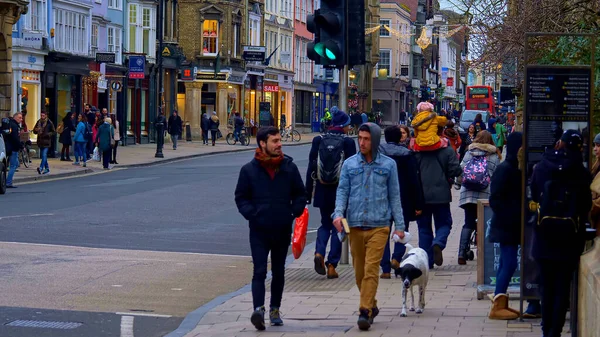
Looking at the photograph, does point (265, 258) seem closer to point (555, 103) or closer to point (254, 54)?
point (555, 103)

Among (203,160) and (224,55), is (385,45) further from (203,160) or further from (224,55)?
(203,160)

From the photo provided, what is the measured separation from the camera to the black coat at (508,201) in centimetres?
996

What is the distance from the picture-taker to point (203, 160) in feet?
144

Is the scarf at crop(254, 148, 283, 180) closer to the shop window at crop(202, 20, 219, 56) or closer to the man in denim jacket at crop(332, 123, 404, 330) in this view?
the man in denim jacket at crop(332, 123, 404, 330)

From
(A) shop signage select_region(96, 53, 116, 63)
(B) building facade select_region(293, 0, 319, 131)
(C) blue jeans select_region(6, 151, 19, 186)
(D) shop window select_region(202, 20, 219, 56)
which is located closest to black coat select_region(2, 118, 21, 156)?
(C) blue jeans select_region(6, 151, 19, 186)

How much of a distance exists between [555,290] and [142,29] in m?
48.7

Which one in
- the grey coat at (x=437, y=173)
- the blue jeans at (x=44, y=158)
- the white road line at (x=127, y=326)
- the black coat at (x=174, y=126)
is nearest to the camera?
the white road line at (x=127, y=326)

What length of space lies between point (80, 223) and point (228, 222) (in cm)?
256

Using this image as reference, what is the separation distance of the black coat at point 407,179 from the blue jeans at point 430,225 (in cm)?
117

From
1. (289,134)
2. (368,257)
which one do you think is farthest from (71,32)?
(368,257)

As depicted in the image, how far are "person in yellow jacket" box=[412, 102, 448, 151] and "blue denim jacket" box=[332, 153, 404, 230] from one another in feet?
12.3

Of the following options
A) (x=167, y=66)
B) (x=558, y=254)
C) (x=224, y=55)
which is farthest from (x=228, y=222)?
(x=224, y=55)

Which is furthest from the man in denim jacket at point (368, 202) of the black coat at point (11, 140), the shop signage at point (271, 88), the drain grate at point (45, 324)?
the shop signage at point (271, 88)

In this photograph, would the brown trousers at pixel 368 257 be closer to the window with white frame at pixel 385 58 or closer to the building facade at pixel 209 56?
the building facade at pixel 209 56
